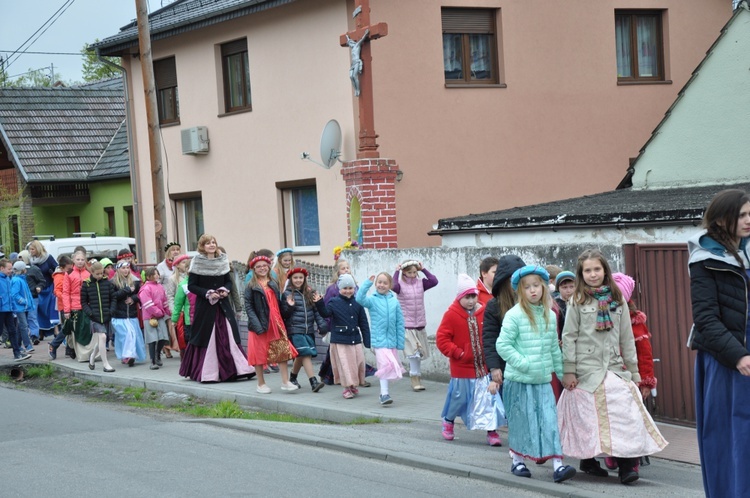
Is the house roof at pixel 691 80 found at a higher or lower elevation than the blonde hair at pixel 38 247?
higher

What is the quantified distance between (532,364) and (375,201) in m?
7.57

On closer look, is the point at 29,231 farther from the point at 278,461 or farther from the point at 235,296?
the point at 278,461

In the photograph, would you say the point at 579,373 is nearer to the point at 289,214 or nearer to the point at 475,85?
the point at 475,85

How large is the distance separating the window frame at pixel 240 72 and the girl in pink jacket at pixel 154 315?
213 inches

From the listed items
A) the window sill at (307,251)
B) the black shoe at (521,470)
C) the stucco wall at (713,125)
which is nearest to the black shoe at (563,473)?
the black shoe at (521,470)

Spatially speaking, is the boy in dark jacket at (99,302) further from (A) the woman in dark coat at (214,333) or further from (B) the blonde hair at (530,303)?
(B) the blonde hair at (530,303)

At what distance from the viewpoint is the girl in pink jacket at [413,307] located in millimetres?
12562

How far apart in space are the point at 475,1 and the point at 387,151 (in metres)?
3.21

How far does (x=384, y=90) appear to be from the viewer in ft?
56.5

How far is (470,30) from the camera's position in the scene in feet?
59.7

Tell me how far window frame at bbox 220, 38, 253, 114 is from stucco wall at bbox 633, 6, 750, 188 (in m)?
8.48

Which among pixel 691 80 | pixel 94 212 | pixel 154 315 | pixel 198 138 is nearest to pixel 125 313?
pixel 154 315

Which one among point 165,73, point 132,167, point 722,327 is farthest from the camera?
point 132,167

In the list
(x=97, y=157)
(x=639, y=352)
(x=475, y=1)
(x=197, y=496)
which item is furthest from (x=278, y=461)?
(x=97, y=157)
